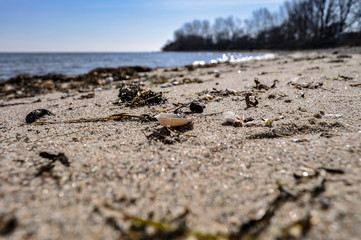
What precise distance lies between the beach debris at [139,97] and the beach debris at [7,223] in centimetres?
226

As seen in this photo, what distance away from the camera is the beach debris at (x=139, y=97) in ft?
10.2

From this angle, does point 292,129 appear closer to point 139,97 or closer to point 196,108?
point 196,108

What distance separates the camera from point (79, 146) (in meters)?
1.71

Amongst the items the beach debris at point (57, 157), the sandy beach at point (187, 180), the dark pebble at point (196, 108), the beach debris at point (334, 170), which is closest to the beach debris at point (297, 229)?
the sandy beach at point (187, 180)

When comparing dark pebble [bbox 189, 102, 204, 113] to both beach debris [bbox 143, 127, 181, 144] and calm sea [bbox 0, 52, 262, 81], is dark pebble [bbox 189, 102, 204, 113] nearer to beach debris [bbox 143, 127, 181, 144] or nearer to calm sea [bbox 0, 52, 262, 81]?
beach debris [bbox 143, 127, 181, 144]

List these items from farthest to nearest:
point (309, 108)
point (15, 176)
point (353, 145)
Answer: point (309, 108)
point (353, 145)
point (15, 176)

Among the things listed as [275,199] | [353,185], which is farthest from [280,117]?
[275,199]

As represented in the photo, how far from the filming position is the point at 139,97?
320 cm

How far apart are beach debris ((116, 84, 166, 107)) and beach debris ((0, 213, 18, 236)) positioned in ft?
7.40

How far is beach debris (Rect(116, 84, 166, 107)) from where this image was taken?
3105mm

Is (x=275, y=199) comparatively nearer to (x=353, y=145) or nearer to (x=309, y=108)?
(x=353, y=145)

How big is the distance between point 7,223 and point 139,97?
2469mm

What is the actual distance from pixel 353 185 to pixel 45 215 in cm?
143

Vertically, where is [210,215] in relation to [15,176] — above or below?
below
